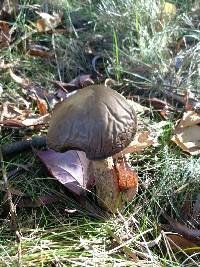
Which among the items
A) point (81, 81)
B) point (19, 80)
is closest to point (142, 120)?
point (81, 81)

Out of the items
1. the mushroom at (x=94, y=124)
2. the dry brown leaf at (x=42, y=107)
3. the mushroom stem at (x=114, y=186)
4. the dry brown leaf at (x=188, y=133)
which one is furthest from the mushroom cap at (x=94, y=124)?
the dry brown leaf at (x=42, y=107)

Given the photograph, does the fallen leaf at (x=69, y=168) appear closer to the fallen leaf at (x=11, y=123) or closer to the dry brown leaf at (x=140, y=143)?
the dry brown leaf at (x=140, y=143)

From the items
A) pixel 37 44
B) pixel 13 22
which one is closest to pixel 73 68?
pixel 37 44

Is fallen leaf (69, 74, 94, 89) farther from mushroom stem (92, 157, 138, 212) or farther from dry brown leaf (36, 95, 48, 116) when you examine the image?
mushroom stem (92, 157, 138, 212)

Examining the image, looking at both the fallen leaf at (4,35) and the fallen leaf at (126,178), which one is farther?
the fallen leaf at (4,35)

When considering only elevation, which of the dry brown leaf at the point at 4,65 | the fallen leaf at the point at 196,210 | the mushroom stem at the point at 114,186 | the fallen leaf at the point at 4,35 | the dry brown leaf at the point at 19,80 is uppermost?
the fallen leaf at the point at 4,35

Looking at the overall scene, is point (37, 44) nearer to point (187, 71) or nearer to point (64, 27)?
point (64, 27)
